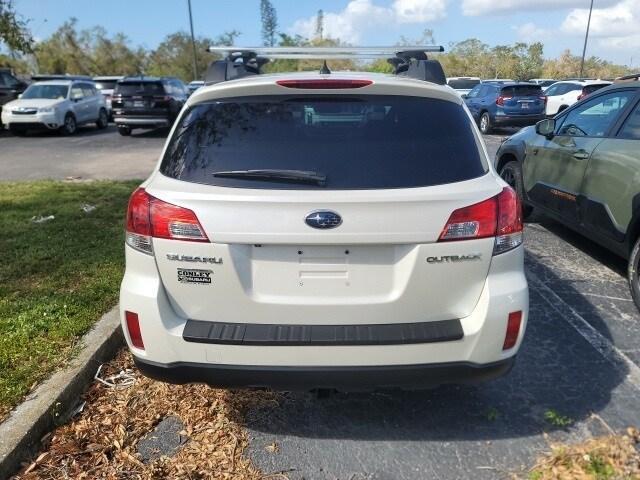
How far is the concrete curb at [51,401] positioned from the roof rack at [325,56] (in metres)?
1.83

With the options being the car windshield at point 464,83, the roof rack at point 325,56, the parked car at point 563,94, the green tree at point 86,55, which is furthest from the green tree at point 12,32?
the green tree at point 86,55

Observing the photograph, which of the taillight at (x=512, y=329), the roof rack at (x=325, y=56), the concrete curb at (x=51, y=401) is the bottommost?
the concrete curb at (x=51, y=401)

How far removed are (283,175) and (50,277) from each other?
3.22 meters

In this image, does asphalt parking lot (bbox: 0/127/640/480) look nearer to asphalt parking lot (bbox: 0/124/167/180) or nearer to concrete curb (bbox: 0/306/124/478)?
concrete curb (bbox: 0/306/124/478)

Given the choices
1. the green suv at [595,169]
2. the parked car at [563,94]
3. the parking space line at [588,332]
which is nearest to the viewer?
the parking space line at [588,332]

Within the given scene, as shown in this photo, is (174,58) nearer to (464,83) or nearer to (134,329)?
(464,83)

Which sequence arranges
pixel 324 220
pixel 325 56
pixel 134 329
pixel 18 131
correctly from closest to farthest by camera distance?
pixel 324 220, pixel 134 329, pixel 325 56, pixel 18 131

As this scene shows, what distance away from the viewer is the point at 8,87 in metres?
20.8

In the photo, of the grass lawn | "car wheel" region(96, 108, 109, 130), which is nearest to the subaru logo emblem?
the grass lawn

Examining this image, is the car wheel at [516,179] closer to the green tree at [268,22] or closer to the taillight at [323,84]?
the taillight at [323,84]

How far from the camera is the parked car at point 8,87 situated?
2034 cm

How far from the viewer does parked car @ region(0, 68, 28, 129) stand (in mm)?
20344

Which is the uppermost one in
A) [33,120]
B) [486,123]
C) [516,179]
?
[516,179]

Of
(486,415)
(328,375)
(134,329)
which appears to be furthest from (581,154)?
(134,329)
